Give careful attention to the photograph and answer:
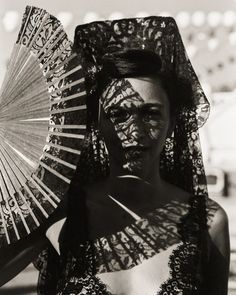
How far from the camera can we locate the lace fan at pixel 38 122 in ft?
3.62

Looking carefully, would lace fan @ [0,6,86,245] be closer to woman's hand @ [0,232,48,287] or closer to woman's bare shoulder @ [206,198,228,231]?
woman's hand @ [0,232,48,287]

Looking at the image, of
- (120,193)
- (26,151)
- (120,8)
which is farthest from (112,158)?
(120,8)

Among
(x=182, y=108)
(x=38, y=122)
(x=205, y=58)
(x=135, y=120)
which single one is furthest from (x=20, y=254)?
(x=205, y=58)

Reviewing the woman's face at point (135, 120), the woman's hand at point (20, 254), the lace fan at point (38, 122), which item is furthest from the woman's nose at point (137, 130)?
the woman's hand at point (20, 254)

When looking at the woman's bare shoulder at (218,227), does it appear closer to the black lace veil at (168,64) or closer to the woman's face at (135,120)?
the black lace veil at (168,64)

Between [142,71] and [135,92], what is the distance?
2.1 inches

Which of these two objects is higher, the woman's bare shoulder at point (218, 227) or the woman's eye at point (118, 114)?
the woman's eye at point (118, 114)

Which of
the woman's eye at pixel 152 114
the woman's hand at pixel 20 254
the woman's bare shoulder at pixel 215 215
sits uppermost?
the woman's eye at pixel 152 114

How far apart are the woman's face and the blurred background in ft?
0.38

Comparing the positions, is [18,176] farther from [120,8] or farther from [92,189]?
[120,8]

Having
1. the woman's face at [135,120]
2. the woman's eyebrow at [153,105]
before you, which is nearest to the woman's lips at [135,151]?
the woman's face at [135,120]

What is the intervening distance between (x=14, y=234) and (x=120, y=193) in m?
0.28

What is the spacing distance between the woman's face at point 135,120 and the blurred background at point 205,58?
A: 12 centimetres

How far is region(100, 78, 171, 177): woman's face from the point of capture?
1.13 meters
